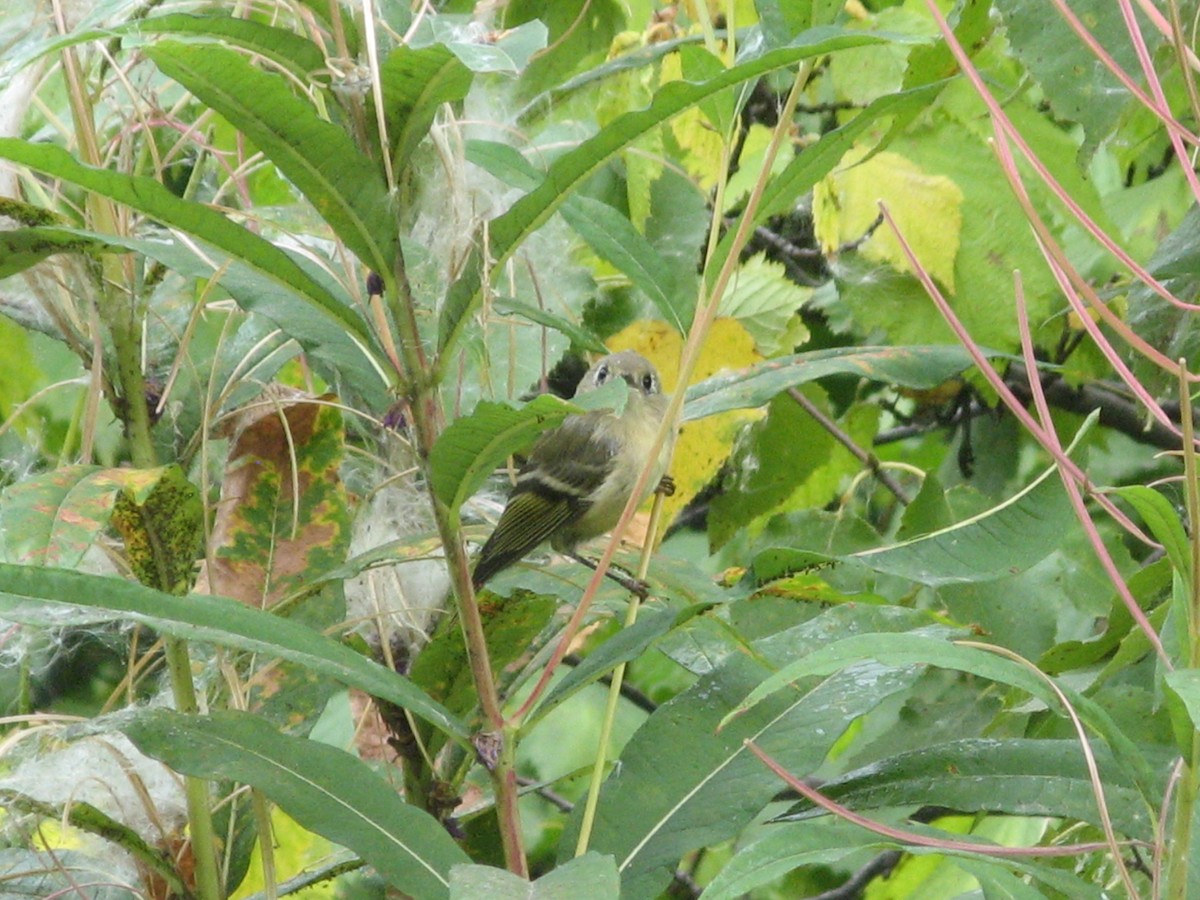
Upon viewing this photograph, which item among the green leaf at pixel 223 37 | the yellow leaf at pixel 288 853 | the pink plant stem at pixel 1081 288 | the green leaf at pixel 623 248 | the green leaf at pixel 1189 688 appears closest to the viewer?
the green leaf at pixel 1189 688

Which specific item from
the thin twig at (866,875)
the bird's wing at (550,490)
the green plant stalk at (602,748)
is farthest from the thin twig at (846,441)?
the green plant stalk at (602,748)

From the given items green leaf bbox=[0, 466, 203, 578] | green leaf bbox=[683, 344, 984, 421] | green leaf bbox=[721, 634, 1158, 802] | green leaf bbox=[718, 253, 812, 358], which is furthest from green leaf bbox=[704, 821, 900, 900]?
green leaf bbox=[718, 253, 812, 358]

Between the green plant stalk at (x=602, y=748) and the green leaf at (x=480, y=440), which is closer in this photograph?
the green leaf at (x=480, y=440)

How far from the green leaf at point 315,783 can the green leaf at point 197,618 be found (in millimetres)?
95

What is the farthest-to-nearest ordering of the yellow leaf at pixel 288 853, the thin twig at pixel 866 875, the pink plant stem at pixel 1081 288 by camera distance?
the thin twig at pixel 866 875 → the yellow leaf at pixel 288 853 → the pink plant stem at pixel 1081 288

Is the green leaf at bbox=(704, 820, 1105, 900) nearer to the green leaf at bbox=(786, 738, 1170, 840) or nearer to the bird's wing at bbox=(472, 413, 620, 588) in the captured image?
the green leaf at bbox=(786, 738, 1170, 840)

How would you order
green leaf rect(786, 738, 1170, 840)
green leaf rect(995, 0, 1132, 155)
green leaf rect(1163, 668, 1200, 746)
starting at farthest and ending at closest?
green leaf rect(995, 0, 1132, 155)
green leaf rect(786, 738, 1170, 840)
green leaf rect(1163, 668, 1200, 746)

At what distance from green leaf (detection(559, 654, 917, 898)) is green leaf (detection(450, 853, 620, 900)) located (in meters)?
0.25

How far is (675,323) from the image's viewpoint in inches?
58.6

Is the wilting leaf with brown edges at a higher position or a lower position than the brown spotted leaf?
lower

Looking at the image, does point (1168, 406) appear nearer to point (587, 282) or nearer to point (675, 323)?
point (587, 282)

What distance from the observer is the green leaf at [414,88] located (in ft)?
3.45

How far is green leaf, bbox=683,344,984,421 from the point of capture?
1427mm

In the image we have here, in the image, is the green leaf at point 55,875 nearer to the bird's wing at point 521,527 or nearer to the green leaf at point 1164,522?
the bird's wing at point 521,527
